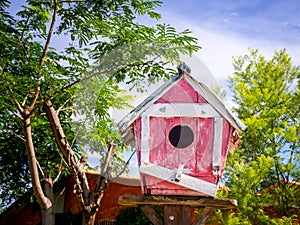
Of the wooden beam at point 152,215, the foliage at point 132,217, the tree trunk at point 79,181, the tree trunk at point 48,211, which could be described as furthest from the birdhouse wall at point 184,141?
the foliage at point 132,217

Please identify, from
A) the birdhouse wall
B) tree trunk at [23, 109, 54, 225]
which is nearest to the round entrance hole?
the birdhouse wall

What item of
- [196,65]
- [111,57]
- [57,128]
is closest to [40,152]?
[57,128]

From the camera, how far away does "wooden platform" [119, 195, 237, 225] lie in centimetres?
305

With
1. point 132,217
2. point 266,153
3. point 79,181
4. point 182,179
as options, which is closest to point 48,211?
point 79,181

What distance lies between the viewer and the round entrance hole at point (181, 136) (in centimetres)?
309

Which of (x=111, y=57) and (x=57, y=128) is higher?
(x=111, y=57)

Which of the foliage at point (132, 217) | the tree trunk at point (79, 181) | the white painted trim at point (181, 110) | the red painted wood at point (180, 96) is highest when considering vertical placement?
the red painted wood at point (180, 96)

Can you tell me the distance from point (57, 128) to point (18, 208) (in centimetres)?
425

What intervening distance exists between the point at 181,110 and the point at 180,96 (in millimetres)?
94

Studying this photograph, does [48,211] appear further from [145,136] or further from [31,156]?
[145,136]

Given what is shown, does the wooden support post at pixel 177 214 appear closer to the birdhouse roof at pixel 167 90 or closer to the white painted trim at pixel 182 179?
the white painted trim at pixel 182 179

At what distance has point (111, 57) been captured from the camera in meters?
3.59

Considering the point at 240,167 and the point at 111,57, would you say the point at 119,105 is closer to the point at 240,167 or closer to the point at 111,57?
the point at 111,57

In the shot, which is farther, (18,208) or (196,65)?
(18,208)
